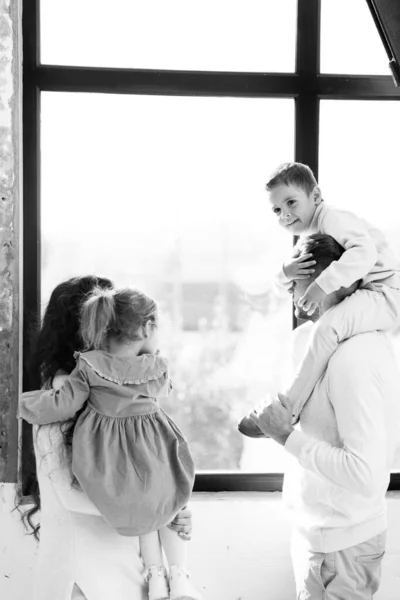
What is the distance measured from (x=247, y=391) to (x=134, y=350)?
998 mm

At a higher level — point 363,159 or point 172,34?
point 172,34

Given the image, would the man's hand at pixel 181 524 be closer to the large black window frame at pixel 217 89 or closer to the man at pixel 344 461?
the man at pixel 344 461

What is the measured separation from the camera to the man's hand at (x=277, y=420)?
1.92 meters

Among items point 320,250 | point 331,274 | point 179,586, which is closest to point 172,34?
point 320,250

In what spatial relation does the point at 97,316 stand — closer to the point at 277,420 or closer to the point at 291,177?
the point at 277,420

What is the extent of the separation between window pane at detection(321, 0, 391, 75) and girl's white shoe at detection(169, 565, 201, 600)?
77.0 inches

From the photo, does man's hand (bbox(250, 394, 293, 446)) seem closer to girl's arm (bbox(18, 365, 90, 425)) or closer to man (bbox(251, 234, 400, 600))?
man (bbox(251, 234, 400, 600))

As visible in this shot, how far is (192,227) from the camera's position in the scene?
2730mm

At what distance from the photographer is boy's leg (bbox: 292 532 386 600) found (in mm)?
1910

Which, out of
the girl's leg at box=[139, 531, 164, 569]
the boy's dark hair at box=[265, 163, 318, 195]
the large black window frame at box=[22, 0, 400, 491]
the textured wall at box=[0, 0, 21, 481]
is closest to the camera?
the girl's leg at box=[139, 531, 164, 569]

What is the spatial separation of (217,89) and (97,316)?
4.24ft

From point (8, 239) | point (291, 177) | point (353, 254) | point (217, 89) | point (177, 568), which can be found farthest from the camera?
point (217, 89)

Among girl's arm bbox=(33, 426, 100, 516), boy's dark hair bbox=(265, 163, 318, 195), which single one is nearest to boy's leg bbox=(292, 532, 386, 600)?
girl's arm bbox=(33, 426, 100, 516)

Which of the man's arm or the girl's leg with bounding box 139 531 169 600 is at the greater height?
the man's arm
